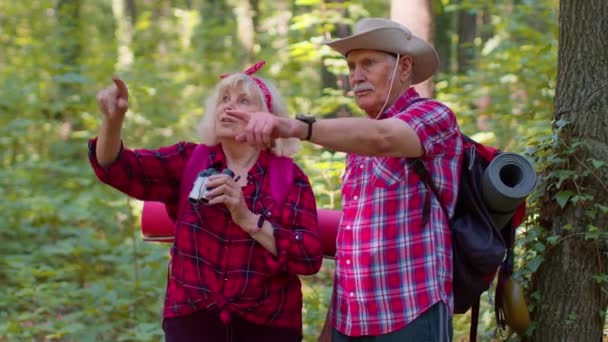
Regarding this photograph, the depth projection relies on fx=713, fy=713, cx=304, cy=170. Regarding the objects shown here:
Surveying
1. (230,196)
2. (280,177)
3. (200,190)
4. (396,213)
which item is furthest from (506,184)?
(200,190)

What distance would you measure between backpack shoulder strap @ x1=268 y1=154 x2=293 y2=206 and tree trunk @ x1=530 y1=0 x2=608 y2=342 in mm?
1234

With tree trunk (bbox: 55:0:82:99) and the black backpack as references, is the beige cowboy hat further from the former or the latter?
tree trunk (bbox: 55:0:82:99)

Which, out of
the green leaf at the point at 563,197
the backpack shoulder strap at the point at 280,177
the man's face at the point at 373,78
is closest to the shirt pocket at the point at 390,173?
the man's face at the point at 373,78

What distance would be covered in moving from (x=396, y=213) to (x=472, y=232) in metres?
0.32

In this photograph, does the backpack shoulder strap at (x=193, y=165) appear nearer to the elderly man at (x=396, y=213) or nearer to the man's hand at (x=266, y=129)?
the elderly man at (x=396, y=213)

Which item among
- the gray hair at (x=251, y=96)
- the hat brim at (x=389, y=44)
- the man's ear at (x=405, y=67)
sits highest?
the hat brim at (x=389, y=44)

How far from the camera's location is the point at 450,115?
2598 millimetres

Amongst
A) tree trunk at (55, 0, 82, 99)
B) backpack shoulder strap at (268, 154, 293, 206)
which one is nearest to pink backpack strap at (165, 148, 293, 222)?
backpack shoulder strap at (268, 154, 293, 206)

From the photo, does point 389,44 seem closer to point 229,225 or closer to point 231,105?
point 231,105

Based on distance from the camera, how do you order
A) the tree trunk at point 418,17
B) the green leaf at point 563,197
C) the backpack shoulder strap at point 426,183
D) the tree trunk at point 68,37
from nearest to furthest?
the backpack shoulder strap at point 426,183 → the green leaf at point 563,197 → the tree trunk at point 418,17 → the tree trunk at point 68,37

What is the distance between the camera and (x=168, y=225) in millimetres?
3363

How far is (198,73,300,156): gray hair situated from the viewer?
3049mm

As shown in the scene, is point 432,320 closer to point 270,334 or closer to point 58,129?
point 270,334

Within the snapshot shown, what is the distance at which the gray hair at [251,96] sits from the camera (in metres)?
3.05
